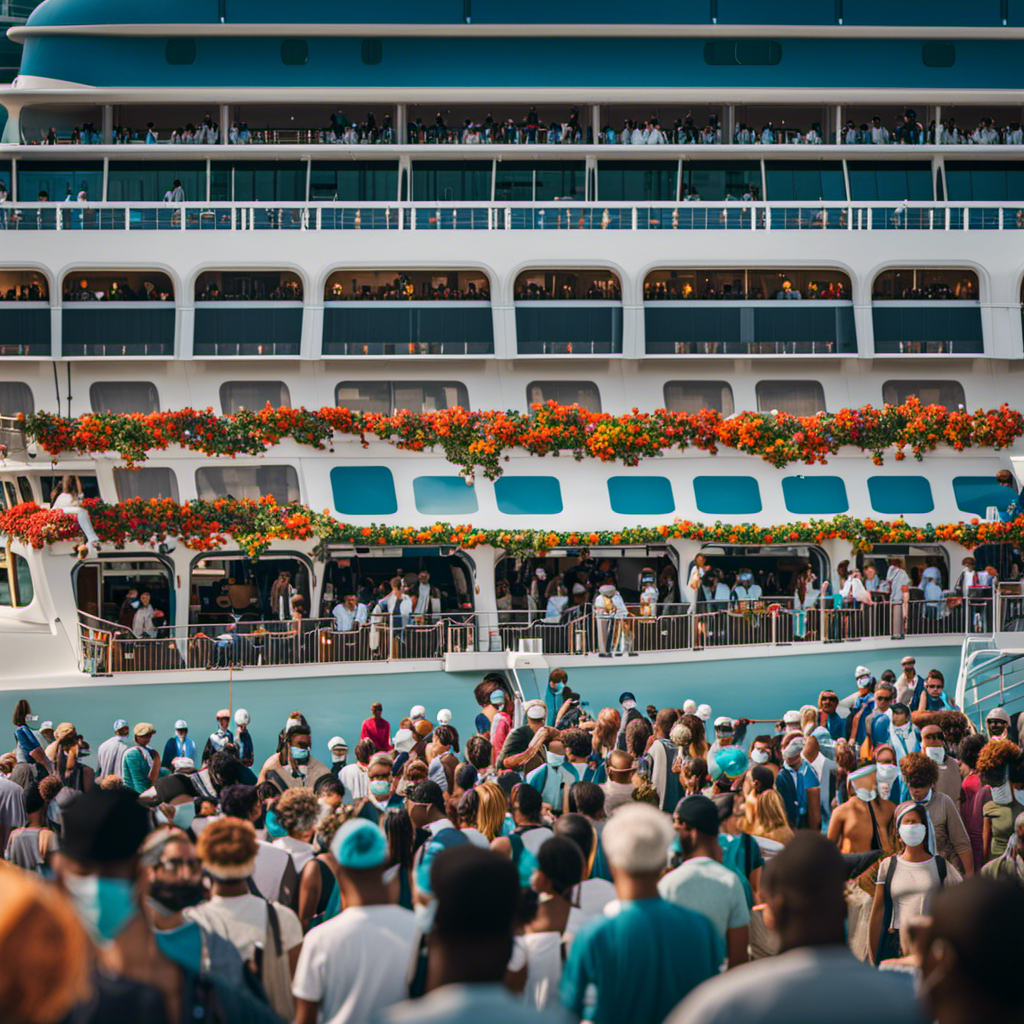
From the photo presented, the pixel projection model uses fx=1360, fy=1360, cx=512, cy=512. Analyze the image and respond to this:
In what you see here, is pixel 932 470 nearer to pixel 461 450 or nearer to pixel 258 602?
pixel 461 450

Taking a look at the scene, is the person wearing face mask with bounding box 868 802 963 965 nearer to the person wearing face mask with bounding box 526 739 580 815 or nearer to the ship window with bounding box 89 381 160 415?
the person wearing face mask with bounding box 526 739 580 815

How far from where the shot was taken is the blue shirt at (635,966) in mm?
5289

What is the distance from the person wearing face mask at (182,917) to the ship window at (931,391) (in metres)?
24.9

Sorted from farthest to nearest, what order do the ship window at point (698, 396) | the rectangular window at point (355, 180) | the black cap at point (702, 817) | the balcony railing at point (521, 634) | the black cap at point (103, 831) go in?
the rectangular window at point (355, 180) < the ship window at point (698, 396) < the balcony railing at point (521, 634) < the black cap at point (702, 817) < the black cap at point (103, 831)

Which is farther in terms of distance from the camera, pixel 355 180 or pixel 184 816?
→ pixel 355 180

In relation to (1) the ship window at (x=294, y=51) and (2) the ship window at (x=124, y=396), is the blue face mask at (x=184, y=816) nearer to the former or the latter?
(2) the ship window at (x=124, y=396)

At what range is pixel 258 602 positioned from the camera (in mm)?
27609

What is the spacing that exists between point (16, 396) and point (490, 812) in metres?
21.6

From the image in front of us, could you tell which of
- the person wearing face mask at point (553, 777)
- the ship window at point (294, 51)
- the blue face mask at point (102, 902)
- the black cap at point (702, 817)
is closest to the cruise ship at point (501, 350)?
the ship window at point (294, 51)

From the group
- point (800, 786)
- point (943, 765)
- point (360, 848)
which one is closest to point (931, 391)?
point (943, 765)

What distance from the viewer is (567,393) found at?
28.3 metres

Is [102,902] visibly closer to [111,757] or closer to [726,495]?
[111,757]

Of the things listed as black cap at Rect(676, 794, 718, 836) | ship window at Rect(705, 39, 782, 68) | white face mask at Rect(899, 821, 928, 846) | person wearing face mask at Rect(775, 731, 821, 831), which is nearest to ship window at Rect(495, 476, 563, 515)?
ship window at Rect(705, 39, 782, 68)

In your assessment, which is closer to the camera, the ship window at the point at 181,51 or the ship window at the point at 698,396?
the ship window at the point at 698,396
